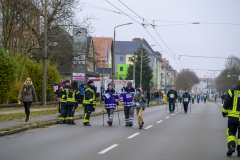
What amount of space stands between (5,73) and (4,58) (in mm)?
974

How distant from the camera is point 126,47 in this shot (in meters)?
108

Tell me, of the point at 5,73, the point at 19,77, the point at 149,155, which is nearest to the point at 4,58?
the point at 5,73

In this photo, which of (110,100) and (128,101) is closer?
(128,101)

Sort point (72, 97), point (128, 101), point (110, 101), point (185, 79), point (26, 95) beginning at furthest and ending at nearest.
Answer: point (185, 79), point (72, 97), point (26, 95), point (110, 101), point (128, 101)

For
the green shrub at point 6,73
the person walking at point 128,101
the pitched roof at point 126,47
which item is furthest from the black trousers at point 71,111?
the pitched roof at point 126,47

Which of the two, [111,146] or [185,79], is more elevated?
[185,79]

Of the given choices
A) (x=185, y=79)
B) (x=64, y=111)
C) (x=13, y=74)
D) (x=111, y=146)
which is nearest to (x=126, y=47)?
(x=185, y=79)

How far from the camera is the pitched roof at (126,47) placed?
10654 cm

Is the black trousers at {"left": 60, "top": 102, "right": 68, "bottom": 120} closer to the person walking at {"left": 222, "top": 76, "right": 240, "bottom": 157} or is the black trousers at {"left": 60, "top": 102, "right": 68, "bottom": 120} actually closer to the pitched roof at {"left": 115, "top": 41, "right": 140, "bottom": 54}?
the person walking at {"left": 222, "top": 76, "right": 240, "bottom": 157}

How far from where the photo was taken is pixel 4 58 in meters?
22.7

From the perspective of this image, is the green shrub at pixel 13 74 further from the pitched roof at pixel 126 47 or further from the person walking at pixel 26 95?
the pitched roof at pixel 126 47

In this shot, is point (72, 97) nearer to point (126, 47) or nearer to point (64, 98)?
point (64, 98)

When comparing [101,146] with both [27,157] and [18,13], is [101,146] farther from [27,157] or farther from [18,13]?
[18,13]

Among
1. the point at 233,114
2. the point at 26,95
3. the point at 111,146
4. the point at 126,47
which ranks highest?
the point at 126,47
